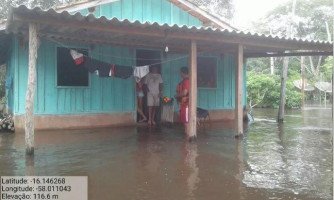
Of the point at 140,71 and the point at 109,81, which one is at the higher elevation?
the point at 140,71

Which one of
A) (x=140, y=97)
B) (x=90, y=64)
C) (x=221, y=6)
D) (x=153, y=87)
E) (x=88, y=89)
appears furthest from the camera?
(x=221, y=6)

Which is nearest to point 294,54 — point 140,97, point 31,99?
point 140,97

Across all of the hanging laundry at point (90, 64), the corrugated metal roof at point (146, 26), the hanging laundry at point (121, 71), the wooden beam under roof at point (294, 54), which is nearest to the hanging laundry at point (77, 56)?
A: the hanging laundry at point (90, 64)

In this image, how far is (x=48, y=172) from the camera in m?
5.86

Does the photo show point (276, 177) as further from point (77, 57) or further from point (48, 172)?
point (77, 57)

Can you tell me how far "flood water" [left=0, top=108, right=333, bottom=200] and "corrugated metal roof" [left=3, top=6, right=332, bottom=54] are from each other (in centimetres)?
259

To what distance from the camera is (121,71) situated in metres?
10.6

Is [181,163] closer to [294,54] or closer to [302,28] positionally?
[294,54]

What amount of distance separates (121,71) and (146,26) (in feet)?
9.73

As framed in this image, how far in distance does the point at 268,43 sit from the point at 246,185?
18.4ft

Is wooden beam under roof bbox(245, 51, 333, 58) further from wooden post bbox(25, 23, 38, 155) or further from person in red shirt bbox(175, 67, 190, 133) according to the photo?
wooden post bbox(25, 23, 38, 155)

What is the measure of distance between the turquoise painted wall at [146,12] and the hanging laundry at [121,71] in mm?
2211

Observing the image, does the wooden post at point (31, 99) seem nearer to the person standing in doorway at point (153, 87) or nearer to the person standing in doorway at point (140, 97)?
the person standing in doorway at point (153, 87)

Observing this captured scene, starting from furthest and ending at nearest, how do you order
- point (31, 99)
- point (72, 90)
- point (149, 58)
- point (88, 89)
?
1. point (149, 58)
2. point (88, 89)
3. point (72, 90)
4. point (31, 99)
